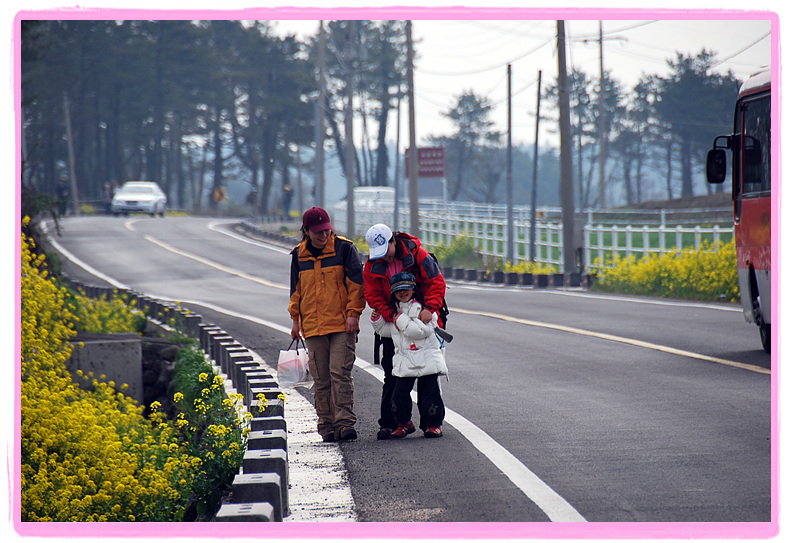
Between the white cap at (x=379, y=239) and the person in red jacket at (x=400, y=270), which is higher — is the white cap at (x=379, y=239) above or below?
above

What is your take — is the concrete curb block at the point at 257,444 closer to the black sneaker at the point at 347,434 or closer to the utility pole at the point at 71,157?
the black sneaker at the point at 347,434

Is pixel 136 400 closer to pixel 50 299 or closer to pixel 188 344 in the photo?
pixel 188 344

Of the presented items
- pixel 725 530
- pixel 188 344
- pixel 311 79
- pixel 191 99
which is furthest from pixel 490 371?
pixel 191 99

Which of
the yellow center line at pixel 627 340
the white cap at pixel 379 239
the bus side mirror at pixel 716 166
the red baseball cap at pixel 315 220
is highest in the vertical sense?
the bus side mirror at pixel 716 166

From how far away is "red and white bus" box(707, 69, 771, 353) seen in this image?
398 inches

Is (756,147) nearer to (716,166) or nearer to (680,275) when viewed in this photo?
(716,166)

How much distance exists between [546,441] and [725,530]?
7.84ft

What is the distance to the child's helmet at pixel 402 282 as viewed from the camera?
6.99 m

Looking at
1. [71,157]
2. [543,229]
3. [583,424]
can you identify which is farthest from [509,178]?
[71,157]

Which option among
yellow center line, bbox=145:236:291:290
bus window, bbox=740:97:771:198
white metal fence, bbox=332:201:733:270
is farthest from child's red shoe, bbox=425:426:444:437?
yellow center line, bbox=145:236:291:290

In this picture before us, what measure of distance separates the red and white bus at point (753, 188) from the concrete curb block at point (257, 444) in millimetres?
5443

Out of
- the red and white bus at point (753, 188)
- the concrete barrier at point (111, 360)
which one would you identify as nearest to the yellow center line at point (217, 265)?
the concrete barrier at point (111, 360)

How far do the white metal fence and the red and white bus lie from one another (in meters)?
10.9

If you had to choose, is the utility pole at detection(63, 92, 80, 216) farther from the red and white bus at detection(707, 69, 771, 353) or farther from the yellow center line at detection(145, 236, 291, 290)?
the red and white bus at detection(707, 69, 771, 353)
